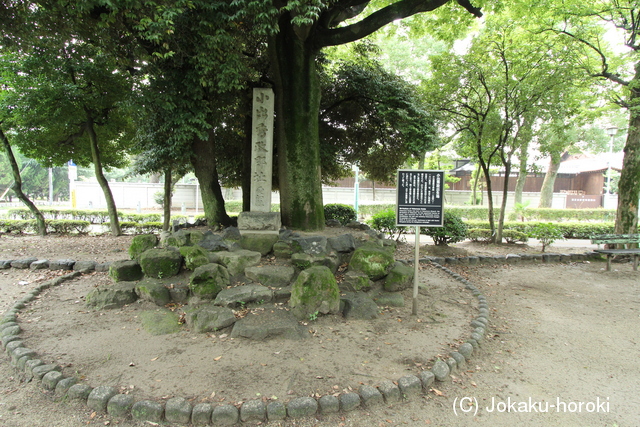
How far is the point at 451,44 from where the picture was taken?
10.0 m

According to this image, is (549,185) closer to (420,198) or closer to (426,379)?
(420,198)

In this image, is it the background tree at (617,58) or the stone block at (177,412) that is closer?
the stone block at (177,412)

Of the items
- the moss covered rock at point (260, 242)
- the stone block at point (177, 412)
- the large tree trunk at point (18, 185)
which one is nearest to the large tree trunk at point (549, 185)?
the moss covered rock at point (260, 242)

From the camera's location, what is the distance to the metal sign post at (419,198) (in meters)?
5.16

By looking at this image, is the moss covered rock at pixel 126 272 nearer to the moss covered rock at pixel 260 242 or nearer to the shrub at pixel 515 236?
the moss covered rock at pixel 260 242

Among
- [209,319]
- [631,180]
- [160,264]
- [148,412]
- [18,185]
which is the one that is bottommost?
[148,412]

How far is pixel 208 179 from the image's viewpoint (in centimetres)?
783

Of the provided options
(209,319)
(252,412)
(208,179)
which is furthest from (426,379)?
(208,179)

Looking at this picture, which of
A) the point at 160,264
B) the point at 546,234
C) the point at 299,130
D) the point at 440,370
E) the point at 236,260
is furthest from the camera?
the point at 546,234

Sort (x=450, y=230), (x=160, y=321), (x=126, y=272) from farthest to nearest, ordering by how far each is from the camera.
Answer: (x=450, y=230) < (x=126, y=272) < (x=160, y=321)

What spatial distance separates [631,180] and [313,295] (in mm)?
10387

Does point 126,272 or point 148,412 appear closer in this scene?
point 148,412

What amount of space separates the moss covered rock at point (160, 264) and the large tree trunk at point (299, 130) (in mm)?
2425

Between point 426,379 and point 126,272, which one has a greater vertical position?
point 126,272
